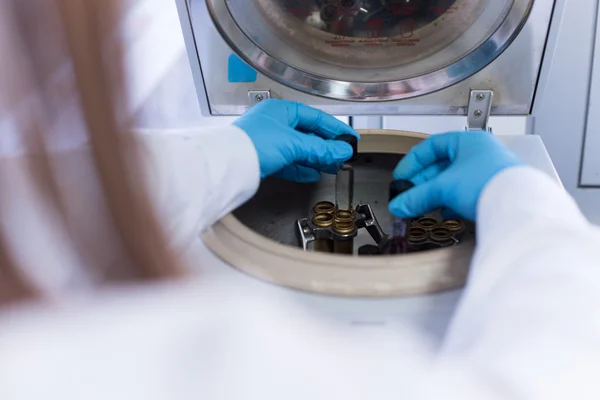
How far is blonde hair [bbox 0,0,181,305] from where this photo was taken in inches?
11.3

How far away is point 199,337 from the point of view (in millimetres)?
503

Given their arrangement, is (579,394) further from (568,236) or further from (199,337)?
(199,337)

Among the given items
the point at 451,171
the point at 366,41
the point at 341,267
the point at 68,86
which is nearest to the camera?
the point at 68,86

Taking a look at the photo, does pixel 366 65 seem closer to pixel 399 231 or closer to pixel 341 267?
pixel 399 231

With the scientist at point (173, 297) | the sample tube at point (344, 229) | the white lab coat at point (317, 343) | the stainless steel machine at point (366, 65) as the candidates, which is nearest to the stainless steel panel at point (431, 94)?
the stainless steel machine at point (366, 65)

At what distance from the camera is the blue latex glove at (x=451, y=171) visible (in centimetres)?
Result: 76

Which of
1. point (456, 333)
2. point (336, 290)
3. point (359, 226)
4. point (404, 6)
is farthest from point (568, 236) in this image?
point (404, 6)

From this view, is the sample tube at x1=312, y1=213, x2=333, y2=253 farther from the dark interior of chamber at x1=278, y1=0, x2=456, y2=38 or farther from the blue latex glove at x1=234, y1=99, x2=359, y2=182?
the dark interior of chamber at x1=278, y1=0, x2=456, y2=38

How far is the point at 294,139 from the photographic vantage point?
3.12 ft

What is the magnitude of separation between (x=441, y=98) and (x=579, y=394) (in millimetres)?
710

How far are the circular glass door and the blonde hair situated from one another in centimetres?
71

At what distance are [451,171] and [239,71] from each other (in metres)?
0.48

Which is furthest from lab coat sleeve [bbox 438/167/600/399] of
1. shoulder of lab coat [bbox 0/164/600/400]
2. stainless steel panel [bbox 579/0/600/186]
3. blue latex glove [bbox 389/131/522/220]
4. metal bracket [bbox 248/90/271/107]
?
stainless steel panel [bbox 579/0/600/186]

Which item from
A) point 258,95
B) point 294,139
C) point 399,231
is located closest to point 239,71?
point 258,95
